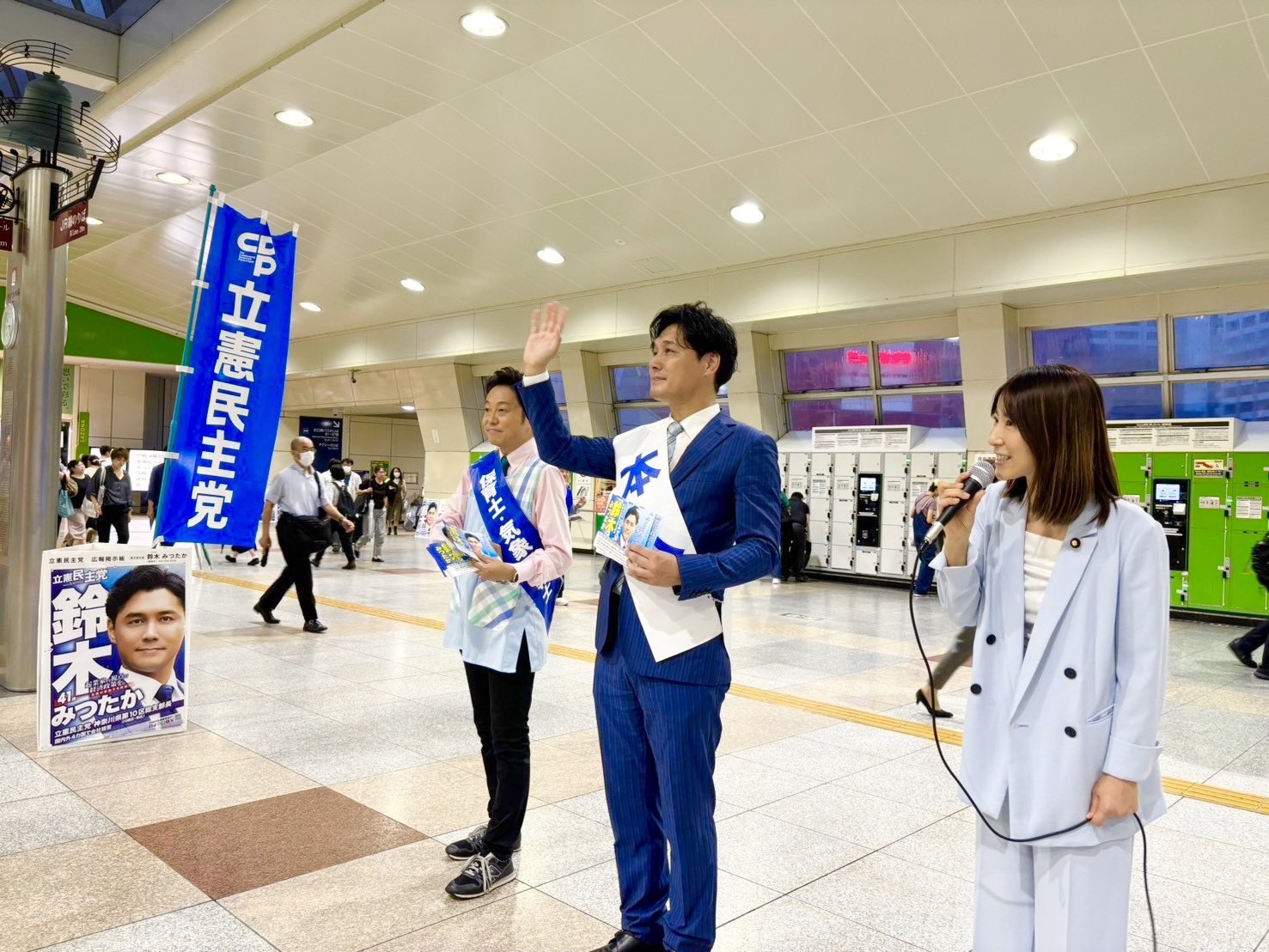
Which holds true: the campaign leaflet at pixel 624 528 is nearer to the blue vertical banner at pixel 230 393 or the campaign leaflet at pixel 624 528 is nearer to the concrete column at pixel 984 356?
the blue vertical banner at pixel 230 393

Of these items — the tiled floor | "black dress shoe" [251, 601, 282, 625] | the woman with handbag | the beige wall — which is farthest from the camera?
the beige wall

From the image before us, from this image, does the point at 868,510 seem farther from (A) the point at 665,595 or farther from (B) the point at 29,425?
(A) the point at 665,595

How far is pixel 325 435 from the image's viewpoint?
77.9 ft

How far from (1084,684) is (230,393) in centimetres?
438

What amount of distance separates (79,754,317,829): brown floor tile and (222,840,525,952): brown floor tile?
2.80 ft

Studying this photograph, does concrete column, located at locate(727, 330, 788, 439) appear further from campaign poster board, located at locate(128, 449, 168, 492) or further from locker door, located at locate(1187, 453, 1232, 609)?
campaign poster board, located at locate(128, 449, 168, 492)

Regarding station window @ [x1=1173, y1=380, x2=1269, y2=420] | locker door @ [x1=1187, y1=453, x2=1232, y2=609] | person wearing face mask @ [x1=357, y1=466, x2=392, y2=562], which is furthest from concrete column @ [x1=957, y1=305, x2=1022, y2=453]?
person wearing face mask @ [x1=357, y1=466, x2=392, y2=562]

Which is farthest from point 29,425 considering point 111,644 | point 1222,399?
point 1222,399

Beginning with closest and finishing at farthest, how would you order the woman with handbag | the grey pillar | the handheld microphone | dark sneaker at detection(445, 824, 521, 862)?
the handheld microphone → dark sneaker at detection(445, 824, 521, 862) → the grey pillar → the woman with handbag

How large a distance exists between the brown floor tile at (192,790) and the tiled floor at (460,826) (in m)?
0.01

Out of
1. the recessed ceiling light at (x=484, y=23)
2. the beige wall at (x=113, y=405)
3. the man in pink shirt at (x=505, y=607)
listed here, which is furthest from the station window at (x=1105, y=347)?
the beige wall at (x=113, y=405)

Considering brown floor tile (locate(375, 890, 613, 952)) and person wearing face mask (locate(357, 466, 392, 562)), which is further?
person wearing face mask (locate(357, 466, 392, 562))

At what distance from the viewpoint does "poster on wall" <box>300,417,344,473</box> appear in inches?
924

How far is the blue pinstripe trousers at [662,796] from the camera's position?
82.4 inches
